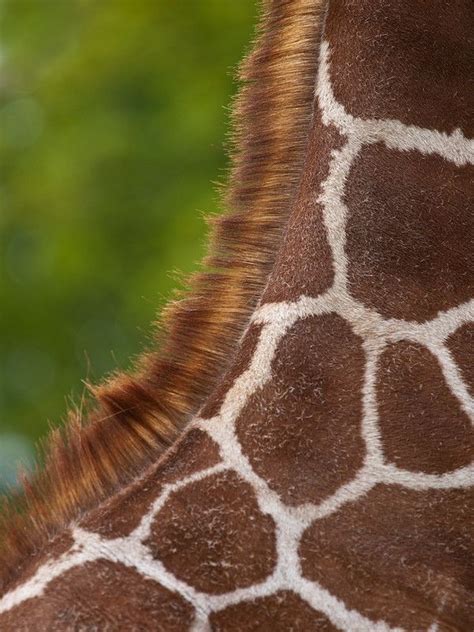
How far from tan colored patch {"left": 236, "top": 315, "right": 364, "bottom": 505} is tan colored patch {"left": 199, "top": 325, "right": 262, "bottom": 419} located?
3 centimetres

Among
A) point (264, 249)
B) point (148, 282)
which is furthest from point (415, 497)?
point (148, 282)

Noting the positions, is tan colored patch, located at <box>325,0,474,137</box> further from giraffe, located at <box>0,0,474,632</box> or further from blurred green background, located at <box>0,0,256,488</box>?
blurred green background, located at <box>0,0,256,488</box>

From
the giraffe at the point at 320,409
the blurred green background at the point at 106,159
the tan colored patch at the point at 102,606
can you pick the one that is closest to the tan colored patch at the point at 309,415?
the giraffe at the point at 320,409

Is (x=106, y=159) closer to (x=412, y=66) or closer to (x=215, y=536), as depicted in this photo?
(x=412, y=66)

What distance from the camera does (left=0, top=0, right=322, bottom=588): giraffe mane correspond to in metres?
1.06

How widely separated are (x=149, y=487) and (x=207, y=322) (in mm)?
177

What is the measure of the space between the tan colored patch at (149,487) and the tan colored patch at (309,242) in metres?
0.16

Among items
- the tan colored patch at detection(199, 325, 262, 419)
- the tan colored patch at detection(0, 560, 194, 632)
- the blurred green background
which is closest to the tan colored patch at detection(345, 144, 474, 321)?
the tan colored patch at detection(199, 325, 262, 419)

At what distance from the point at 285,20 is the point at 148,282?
1930 mm

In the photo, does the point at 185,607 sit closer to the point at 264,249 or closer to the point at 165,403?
the point at 165,403

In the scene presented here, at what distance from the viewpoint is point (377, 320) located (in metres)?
1.05

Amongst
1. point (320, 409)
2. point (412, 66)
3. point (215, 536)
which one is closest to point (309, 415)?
point (320, 409)

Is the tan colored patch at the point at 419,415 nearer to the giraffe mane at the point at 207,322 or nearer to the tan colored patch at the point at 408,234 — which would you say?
the tan colored patch at the point at 408,234

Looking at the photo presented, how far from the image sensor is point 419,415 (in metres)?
1.04
